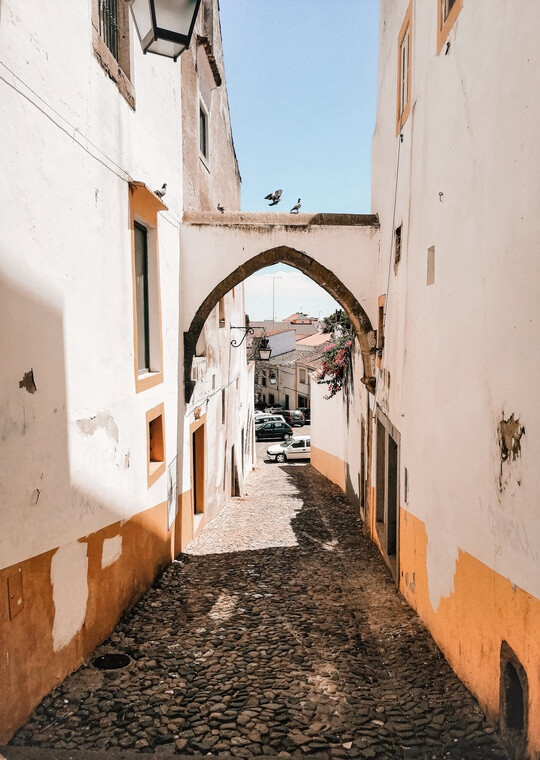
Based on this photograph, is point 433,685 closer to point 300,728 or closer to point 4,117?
point 300,728

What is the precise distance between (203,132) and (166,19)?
6931 millimetres

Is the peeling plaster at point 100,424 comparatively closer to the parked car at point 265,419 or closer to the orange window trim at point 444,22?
the orange window trim at point 444,22

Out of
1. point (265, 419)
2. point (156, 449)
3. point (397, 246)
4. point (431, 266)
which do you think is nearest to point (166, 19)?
point (431, 266)

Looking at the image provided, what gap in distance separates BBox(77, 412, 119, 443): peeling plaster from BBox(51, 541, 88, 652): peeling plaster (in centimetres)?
81

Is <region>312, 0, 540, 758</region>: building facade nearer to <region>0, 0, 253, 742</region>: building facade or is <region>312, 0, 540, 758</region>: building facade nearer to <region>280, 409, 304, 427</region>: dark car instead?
<region>0, 0, 253, 742</region>: building facade

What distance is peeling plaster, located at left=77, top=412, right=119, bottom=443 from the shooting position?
400 centimetres

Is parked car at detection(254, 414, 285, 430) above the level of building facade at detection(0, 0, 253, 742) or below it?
below

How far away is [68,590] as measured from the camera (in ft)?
12.2

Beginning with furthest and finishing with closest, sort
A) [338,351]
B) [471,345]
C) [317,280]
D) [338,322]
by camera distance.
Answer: [338,351], [338,322], [317,280], [471,345]

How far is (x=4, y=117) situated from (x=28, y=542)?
2.38 meters

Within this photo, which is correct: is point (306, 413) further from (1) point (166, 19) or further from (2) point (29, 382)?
(1) point (166, 19)

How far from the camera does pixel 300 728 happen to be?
328 centimetres

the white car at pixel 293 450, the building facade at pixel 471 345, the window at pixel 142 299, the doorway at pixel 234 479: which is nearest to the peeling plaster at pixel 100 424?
the window at pixel 142 299

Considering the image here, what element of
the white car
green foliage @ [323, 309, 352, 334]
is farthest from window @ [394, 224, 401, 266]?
the white car
